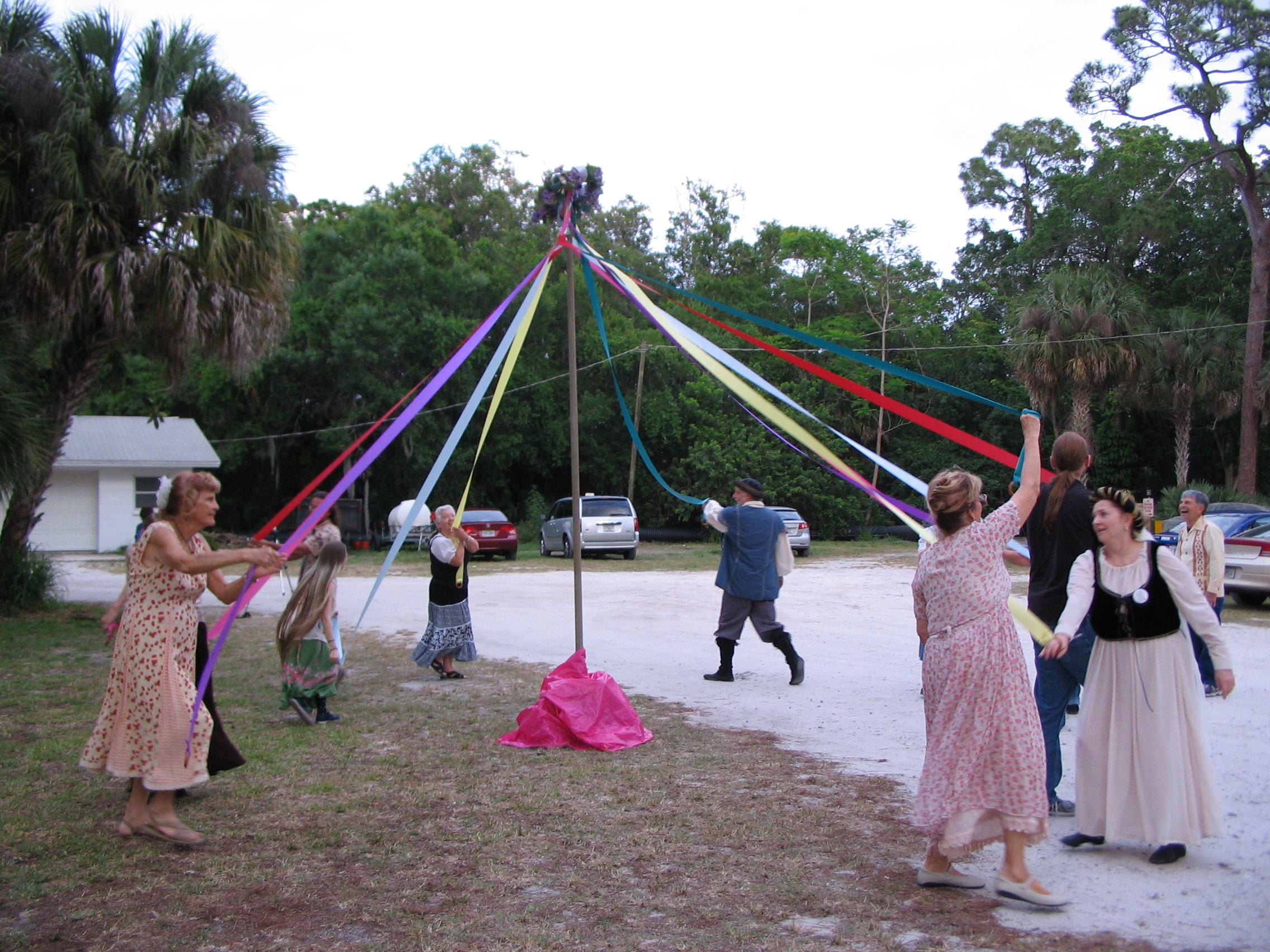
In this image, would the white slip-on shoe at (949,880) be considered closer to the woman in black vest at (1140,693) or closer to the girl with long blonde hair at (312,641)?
the woman in black vest at (1140,693)

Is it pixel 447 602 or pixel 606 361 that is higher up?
pixel 606 361

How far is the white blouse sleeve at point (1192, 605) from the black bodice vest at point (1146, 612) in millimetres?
27

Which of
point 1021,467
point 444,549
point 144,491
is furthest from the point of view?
point 144,491

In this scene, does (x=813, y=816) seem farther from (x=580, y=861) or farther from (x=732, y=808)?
(x=580, y=861)

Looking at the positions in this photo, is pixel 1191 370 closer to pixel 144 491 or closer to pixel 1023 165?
pixel 1023 165

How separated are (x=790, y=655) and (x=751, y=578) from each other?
27.4 inches

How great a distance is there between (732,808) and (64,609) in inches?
450

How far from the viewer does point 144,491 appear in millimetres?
29344

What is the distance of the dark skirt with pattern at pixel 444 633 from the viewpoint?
28.4ft

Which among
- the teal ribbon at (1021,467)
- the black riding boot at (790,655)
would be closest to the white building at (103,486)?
the black riding boot at (790,655)

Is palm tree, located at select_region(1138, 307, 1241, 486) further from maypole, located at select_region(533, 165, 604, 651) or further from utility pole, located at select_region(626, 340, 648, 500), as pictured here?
maypole, located at select_region(533, 165, 604, 651)

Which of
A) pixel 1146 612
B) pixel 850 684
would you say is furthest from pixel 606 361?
pixel 1146 612

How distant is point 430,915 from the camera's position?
3711mm

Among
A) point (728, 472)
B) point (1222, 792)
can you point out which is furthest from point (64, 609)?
point (728, 472)
